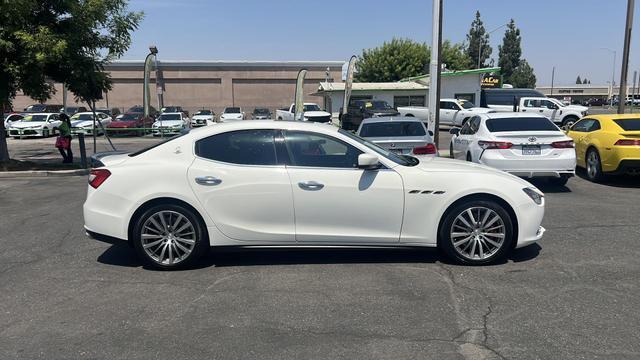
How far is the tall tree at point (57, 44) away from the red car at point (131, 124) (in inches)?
605

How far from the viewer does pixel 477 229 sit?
17.5 feet

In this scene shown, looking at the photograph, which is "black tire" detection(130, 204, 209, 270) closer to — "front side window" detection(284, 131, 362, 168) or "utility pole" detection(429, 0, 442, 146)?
"front side window" detection(284, 131, 362, 168)

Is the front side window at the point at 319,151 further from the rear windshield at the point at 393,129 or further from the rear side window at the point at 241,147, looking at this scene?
the rear windshield at the point at 393,129

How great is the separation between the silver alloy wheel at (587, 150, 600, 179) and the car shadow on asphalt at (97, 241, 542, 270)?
614cm

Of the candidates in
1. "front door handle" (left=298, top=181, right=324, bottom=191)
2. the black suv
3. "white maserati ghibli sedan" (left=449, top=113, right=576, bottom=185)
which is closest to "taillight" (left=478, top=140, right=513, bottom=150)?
"white maserati ghibli sedan" (left=449, top=113, right=576, bottom=185)

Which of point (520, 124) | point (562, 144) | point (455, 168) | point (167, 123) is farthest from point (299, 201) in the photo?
point (167, 123)

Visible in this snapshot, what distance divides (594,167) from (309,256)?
8.17m

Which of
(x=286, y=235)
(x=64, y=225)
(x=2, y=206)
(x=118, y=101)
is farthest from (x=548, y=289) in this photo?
(x=118, y=101)

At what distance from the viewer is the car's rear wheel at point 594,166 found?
35.8ft

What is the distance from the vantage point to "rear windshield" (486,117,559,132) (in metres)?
10.1

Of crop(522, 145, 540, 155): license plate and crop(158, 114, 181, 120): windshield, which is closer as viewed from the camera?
crop(522, 145, 540, 155): license plate

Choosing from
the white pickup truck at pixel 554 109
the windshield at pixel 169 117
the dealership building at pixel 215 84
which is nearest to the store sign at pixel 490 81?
the dealership building at pixel 215 84

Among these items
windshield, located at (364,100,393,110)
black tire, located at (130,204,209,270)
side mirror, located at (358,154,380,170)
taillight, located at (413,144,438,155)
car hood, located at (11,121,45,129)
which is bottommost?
black tire, located at (130,204,209,270)

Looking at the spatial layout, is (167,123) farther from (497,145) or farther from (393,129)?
(497,145)
